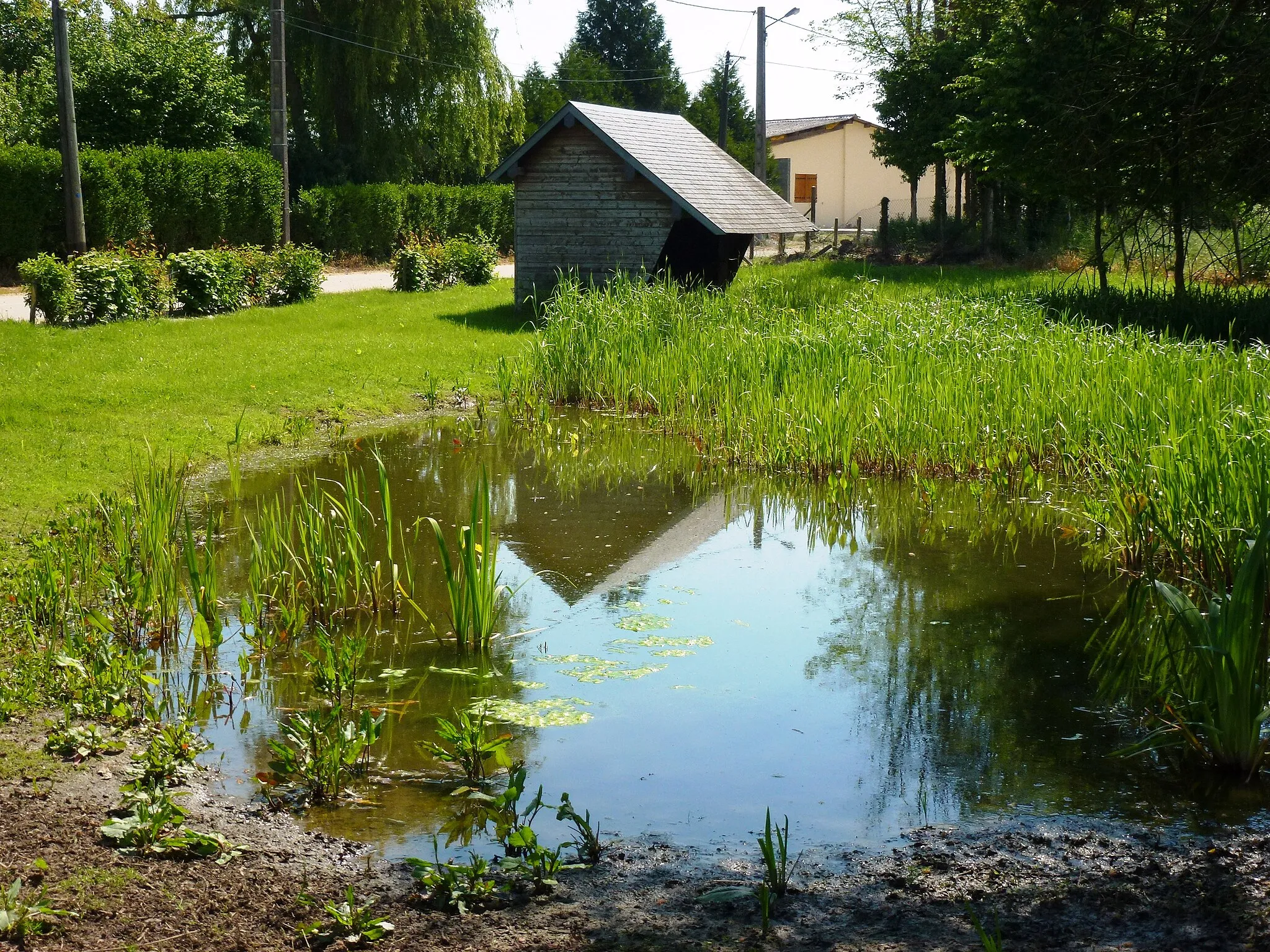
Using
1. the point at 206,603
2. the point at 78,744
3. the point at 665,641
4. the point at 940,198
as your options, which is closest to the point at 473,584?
the point at 665,641

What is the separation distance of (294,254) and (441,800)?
1736 centimetres

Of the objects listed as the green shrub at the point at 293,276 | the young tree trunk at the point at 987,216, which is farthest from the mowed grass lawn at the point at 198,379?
the young tree trunk at the point at 987,216

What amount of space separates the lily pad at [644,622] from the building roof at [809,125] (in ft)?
142

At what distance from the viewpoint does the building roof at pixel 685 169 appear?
1853cm

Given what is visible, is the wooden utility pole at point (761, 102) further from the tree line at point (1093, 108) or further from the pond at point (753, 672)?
the pond at point (753, 672)

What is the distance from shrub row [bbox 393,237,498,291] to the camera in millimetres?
23281

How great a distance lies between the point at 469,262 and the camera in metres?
25.1

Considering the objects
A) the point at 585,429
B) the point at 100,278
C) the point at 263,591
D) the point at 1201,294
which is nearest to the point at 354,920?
the point at 263,591

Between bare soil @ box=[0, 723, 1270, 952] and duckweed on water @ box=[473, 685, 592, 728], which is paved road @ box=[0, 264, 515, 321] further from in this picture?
bare soil @ box=[0, 723, 1270, 952]

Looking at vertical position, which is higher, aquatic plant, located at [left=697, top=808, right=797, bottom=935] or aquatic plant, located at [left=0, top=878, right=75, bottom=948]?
aquatic plant, located at [left=0, top=878, right=75, bottom=948]

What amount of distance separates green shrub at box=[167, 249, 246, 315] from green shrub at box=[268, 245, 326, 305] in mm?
1200

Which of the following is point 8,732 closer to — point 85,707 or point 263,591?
point 85,707

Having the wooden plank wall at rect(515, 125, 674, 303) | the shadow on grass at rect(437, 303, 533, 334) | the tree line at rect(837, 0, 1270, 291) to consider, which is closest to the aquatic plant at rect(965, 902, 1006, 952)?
the tree line at rect(837, 0, 1270, 291)

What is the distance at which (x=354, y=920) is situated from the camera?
3.25m
